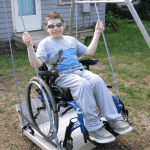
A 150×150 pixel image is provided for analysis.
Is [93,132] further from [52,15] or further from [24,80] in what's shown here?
[24,80]

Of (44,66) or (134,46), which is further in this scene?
(134,46)

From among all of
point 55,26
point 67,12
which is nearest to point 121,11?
point 67,12

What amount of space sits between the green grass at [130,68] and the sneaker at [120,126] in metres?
1.19

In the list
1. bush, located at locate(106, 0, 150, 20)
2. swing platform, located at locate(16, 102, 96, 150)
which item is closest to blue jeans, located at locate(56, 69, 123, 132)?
swing platform, located at locate(16, 102, 96, 150)

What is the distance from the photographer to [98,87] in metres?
2.09

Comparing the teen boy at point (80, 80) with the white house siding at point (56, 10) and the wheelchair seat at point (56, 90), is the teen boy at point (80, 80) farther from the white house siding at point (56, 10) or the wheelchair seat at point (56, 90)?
the white house siding at point (56, 10)

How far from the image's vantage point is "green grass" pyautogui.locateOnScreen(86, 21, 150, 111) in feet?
11.6

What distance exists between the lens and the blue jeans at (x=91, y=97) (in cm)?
198

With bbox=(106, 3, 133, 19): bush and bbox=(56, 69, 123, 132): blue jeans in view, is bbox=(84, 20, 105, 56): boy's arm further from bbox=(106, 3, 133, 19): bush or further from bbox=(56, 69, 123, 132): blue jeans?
bbox=(106, 3, 133, 19): bush

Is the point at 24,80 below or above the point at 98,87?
below

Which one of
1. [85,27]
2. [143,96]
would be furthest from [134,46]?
[143,96]

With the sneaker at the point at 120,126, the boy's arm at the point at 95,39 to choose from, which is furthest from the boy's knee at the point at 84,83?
the boy's arm at the point at 95,39

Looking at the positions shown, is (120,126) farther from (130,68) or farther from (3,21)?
(3,21)

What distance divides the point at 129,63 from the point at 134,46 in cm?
162
